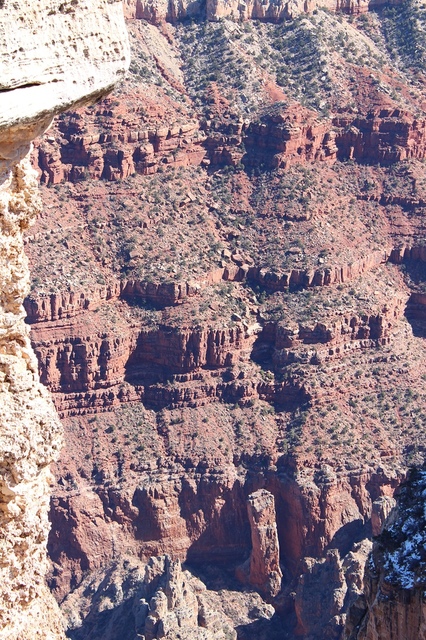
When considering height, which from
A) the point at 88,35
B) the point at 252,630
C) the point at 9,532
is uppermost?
the point at 88,35

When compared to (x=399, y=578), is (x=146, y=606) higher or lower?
lower

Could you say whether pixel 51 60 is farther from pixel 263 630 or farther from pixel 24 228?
pixel 263 630

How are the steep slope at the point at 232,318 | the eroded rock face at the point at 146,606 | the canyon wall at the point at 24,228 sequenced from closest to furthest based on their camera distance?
the canyon wall at the point at 24,228 → the eroded rock face at the point at 146,606 → the steep slope at the point at 232,318

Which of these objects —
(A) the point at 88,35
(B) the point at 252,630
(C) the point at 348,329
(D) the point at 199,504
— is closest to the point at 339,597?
(B) the point at 252,630

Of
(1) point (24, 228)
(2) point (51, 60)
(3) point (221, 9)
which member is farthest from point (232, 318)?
(2) point (51, 60)

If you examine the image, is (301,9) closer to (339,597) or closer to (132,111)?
(132,111)

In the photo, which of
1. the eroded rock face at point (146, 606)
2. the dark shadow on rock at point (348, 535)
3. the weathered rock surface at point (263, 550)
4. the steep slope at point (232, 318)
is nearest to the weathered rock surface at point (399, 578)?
the eroded rock face at point (146, 606)

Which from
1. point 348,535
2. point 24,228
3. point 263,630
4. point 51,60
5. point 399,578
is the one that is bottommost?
point 263,630

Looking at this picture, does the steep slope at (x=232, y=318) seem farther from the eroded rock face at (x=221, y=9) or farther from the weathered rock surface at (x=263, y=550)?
the eroded rock face at (x=221, y=9)

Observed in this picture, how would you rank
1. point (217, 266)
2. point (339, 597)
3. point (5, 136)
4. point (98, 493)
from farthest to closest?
point (217, 266) → point (98, 493) → point (339, 597) → point (5, 136)
